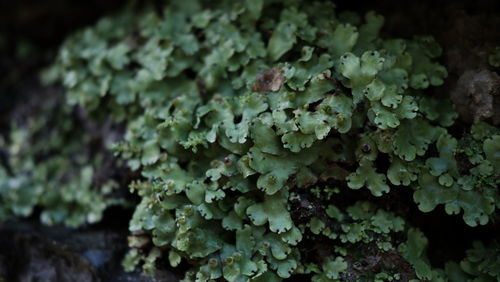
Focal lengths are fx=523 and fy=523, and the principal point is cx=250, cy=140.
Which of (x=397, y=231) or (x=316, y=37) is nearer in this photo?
(x=397, y=231)

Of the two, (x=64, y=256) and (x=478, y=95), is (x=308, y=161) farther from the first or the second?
(x=64, y=256)

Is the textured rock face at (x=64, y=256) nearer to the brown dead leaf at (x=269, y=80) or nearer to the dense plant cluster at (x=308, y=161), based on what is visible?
the dense plant cluster at (x=308, y=161)

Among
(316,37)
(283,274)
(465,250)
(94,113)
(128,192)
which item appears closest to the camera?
(283,274)

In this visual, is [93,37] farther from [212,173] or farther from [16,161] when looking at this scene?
[212,173]

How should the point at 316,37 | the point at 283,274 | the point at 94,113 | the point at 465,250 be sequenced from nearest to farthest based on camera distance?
the point at 283,274, the point at 465,250, the point at 316,37, the point at 94,113

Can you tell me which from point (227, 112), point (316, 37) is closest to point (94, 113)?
point (227, 112)

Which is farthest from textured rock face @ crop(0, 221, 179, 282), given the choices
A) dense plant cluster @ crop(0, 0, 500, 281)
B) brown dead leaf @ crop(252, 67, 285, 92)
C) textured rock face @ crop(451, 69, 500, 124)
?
textured rock face @ crop(451, 69, 500, 124)

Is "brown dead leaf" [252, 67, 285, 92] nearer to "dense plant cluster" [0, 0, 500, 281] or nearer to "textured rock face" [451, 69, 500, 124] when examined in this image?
"dense plant cluster" [0, 0, 500, 281]
